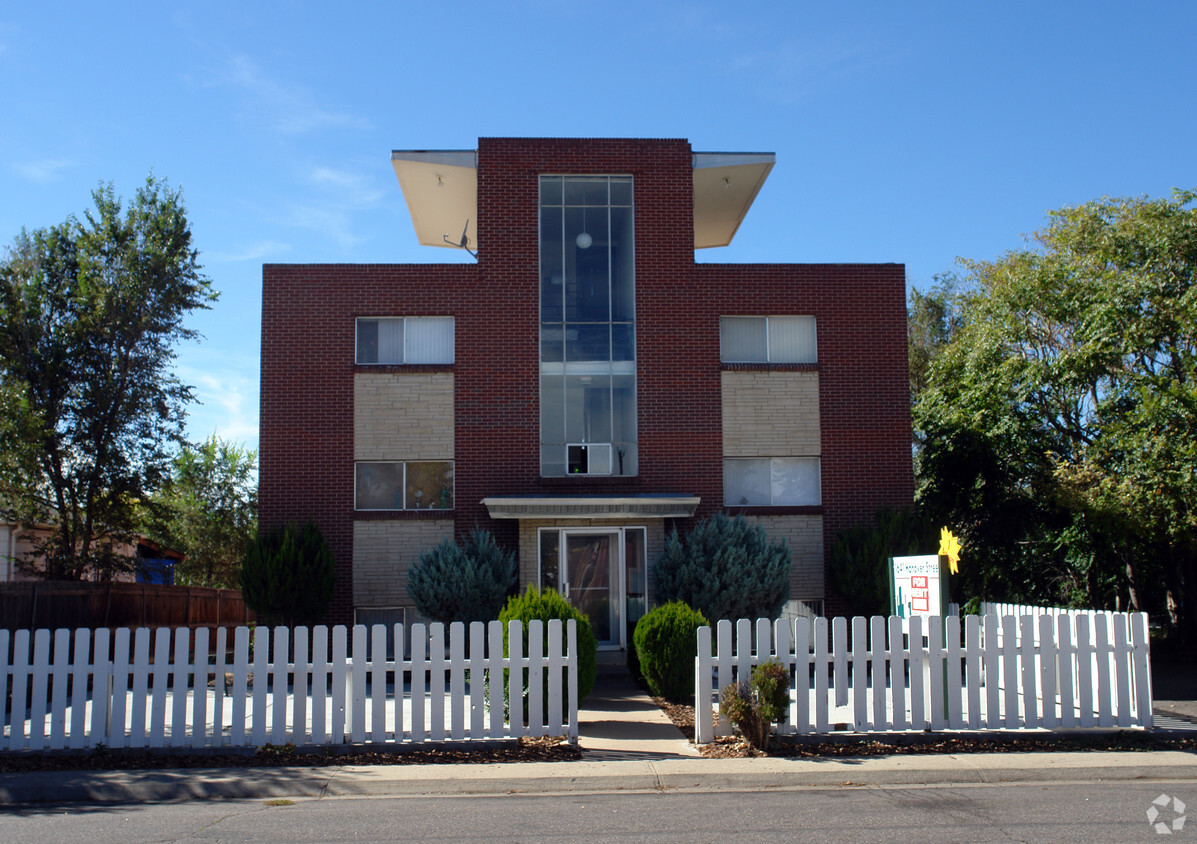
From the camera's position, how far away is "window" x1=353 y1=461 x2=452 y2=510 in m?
19.0

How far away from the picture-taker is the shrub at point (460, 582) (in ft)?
56.0

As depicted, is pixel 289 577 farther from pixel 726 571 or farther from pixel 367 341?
pixel 726 571

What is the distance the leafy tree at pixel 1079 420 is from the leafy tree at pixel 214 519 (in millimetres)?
24481

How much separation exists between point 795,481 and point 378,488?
7.90 meters

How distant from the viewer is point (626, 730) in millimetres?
11297

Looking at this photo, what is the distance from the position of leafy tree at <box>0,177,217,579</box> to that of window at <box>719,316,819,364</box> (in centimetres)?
1119

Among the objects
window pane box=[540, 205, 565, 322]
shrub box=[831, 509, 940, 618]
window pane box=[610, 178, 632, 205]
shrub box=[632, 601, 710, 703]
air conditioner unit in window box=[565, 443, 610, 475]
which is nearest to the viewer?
shrub box=[632, 601, 710, 703]

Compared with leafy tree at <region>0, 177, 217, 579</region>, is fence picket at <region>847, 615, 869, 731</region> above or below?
below

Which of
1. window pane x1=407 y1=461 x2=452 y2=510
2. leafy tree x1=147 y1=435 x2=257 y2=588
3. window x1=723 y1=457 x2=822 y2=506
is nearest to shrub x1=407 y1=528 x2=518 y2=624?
window pane x1=407 y1=461 x2=452 y2=510

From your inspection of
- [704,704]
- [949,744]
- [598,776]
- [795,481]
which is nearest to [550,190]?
[795,481]

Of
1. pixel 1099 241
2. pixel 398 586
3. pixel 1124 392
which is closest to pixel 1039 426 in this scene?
pixel 1124 392

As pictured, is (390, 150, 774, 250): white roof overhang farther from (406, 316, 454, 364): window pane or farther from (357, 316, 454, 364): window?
(357, 316, 454, 364): window

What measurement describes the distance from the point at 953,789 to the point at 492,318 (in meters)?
12.9

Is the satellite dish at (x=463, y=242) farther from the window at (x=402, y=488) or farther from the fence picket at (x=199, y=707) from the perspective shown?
the fence picket at (x=199, y=707)
